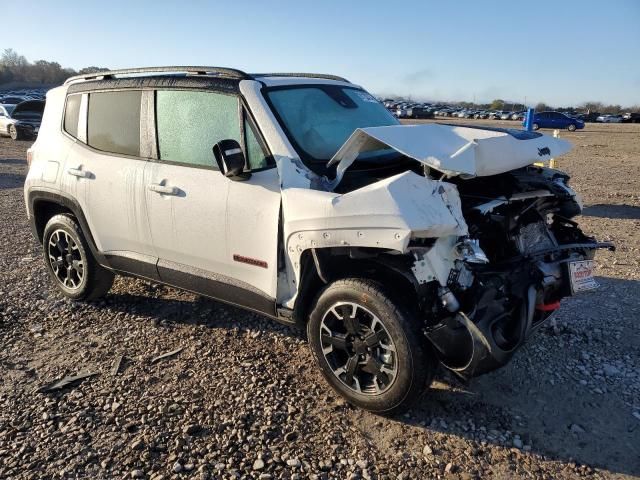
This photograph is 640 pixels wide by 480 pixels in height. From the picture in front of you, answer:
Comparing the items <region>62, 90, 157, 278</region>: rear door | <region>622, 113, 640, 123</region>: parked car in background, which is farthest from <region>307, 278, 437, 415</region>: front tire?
<region>622, 113, 640, 123</region>: parked car in background

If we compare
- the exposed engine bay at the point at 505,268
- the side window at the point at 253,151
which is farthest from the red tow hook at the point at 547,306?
the side window at the point at 253,151

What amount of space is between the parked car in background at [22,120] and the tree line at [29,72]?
8248cm

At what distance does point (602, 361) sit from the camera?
154 inches

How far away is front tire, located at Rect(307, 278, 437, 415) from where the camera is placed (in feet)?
9.77

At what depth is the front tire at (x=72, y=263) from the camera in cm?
478

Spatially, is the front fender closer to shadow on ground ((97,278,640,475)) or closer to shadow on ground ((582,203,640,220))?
shadow on ground ((97,278,640,475))

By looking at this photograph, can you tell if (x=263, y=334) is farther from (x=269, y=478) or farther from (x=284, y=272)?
(x=269, y=478)

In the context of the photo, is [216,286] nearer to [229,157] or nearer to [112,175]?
[229,157]

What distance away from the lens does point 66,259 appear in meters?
5.01

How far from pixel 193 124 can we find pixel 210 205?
2.20 feet

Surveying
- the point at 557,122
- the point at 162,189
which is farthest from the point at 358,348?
the point at 557,122

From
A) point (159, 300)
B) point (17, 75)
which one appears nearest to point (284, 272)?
point (159, 300)

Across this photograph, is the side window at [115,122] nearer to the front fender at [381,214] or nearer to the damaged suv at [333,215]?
the damaged suv at [333,215]

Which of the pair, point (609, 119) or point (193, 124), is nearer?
point (193, 124)
